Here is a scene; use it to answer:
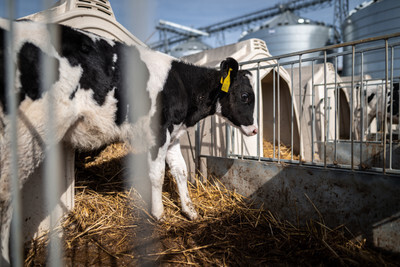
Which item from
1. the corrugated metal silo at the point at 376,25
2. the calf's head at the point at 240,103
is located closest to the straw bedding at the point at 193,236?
the calf's head at the point at 240,103

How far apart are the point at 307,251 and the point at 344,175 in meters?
0.82

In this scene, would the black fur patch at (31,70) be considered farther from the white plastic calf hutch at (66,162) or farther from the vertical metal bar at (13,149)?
the white plastic calf hutch at (66,162)

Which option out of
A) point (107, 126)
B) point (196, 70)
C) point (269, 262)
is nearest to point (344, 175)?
point (269, 262)

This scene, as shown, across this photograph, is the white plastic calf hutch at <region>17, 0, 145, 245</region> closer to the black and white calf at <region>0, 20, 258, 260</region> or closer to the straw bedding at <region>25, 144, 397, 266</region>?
the straw bedding at <region>25, 144, 397, 266</region>

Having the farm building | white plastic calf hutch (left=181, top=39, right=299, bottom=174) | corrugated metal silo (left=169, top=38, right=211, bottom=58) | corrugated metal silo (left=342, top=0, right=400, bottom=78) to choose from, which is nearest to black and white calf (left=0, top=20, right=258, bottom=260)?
the farm building

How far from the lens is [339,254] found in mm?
2287

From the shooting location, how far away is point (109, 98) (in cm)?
234

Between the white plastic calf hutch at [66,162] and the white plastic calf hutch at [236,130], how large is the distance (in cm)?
170

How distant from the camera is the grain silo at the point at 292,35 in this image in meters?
16.9

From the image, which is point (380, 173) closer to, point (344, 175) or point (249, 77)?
point (344, 175)

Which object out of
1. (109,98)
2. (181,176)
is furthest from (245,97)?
(109,98)

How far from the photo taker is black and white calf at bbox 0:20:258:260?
1.85m

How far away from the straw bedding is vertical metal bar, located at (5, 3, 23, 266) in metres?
0.67

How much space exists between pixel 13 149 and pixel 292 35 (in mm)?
18269
